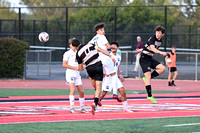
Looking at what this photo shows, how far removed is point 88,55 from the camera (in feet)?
35.6

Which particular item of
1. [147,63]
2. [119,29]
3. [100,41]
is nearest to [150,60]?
[147,63]

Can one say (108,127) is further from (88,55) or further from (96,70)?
(88,55)

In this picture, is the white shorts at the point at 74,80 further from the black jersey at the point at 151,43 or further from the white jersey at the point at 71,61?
the black jersey at the point at 151,43

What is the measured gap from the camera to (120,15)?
45.4 metres

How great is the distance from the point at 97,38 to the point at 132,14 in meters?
34.3

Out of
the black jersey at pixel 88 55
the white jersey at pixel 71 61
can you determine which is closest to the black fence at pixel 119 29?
the white jersey at pixel 71 61

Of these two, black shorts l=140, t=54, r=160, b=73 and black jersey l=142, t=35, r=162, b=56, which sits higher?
black jersey l=142, t=35, r=162, b=56

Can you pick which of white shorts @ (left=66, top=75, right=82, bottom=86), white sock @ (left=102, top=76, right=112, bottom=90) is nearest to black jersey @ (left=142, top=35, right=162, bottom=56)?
white sock @ (left=102, top=76, right=112, bottom=90)

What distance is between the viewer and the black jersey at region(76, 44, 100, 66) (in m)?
10.8

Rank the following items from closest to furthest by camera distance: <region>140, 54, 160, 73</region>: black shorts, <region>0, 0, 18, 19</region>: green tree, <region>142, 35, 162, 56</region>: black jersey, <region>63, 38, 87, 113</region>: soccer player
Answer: <region>63, 38, 87, 113</region>: soccer player → <region>142, 35, 162, 56</region>: black jersey → <region>140, 54, 160, 73</region>: black shorts → <region>0, 0, 18, 19</region>: green tree

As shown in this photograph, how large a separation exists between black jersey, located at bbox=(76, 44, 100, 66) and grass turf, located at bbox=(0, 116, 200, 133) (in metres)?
1.69

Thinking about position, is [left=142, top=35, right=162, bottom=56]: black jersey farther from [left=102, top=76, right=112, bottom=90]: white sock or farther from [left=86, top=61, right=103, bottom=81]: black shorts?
[left=86, top=61, right=103, bottom=81]: black shorts

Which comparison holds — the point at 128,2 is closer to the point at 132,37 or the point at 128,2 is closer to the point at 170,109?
the point at 132,37

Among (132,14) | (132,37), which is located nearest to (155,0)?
(132,14)
